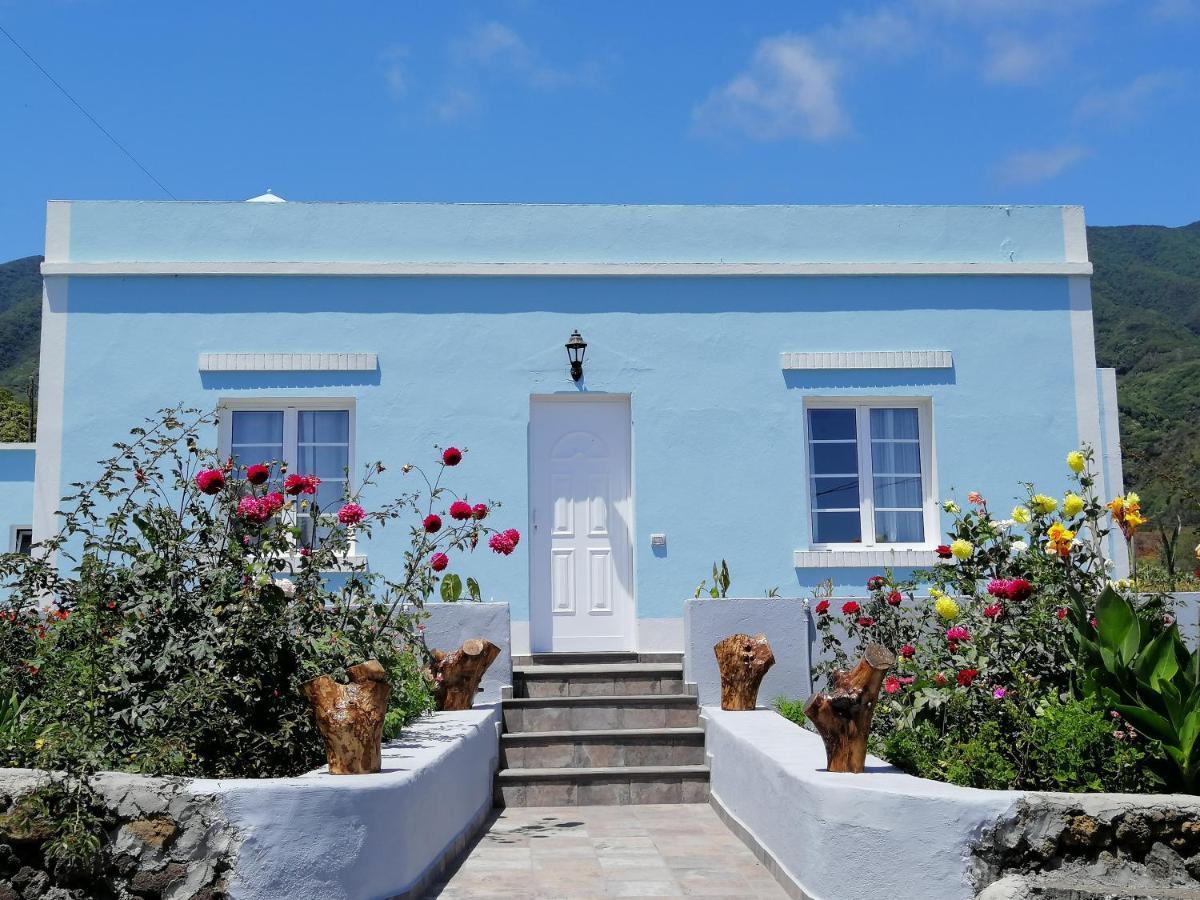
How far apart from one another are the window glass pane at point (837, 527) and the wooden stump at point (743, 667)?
2.17 metres

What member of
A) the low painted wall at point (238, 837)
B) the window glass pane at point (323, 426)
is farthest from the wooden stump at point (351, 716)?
the window glass pane at point (323, 426)

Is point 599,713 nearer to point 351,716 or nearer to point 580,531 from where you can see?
point 580,531

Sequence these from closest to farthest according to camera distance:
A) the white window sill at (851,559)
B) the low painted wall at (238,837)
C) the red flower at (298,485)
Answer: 1. the low painted wall at (238,837)
2. the red flower at (298,485)
3. the white window sill at (851,559)

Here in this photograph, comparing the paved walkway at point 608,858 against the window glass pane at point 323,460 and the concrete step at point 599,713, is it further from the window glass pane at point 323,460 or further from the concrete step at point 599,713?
the window glass pane at point 323,460

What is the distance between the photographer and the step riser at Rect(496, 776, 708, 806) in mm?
8242

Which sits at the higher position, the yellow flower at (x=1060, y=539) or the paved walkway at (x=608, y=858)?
the yellow flower at (x=1060, y=539)

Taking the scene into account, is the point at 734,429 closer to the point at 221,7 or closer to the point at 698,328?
the point at 698,328

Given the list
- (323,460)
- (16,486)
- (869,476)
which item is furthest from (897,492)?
(16,486)

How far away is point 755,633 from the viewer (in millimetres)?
9094

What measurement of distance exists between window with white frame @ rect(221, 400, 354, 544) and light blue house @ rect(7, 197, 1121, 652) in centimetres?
3

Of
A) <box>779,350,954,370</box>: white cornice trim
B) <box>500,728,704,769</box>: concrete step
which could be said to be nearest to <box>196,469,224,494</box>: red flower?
<box>500,728,704,769</box>: concrete step

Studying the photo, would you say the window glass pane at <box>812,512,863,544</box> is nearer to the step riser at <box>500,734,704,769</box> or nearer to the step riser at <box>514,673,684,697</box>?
the step riser at <box>514,673,684,697</box>

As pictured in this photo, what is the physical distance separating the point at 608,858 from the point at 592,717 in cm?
243

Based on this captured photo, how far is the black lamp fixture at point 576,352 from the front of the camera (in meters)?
10.3
